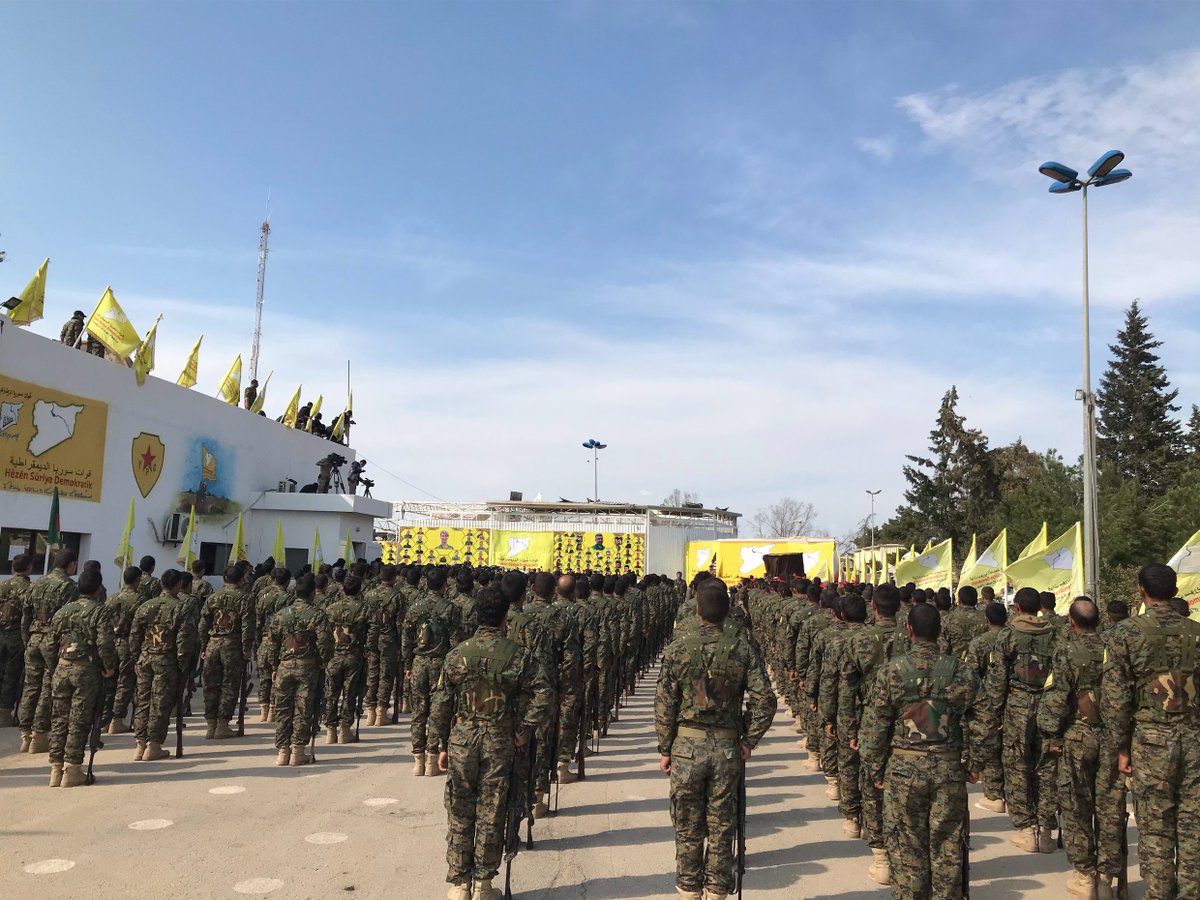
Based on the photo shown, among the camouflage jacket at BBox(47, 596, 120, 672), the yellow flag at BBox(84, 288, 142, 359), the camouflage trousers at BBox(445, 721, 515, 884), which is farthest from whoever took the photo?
the yellow flag at BBox(84, 288, 142, 359)

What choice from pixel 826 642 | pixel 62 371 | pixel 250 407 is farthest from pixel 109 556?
pixel 826 642

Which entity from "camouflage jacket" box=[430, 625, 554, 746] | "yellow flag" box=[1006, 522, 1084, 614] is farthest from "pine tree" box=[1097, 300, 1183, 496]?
"camouflage jacket" box=[430, 625, 554, 746]

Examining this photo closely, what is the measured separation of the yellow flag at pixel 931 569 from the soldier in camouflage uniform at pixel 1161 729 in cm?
1037

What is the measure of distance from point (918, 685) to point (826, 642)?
2607 millimetres

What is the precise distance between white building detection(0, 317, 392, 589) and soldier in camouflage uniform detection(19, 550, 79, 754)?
7.94 m

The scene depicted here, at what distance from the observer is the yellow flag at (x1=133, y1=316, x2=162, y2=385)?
60.3 feet

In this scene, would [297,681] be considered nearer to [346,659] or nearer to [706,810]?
[346,659]

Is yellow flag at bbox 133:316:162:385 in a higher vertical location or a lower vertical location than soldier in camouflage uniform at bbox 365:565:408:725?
higher

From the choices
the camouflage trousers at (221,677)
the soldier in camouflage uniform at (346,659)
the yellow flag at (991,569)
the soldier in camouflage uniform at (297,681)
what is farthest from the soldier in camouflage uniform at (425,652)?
the yellow flag at (991,569)

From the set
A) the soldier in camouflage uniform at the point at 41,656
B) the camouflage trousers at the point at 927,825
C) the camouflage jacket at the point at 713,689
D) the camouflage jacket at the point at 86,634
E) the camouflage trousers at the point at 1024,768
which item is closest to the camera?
the camouflage trousers at the point at 927,825

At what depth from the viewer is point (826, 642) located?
23.5ft

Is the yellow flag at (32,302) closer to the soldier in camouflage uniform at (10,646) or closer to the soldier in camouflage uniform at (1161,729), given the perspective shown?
the soldier in camouflage uniform at (10,646)

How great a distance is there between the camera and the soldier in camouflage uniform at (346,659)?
867cm

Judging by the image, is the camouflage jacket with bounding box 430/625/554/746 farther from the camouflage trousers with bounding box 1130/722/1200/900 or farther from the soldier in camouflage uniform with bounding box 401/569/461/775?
the camouflage trousers with bounding box 1130/722/1200/900
